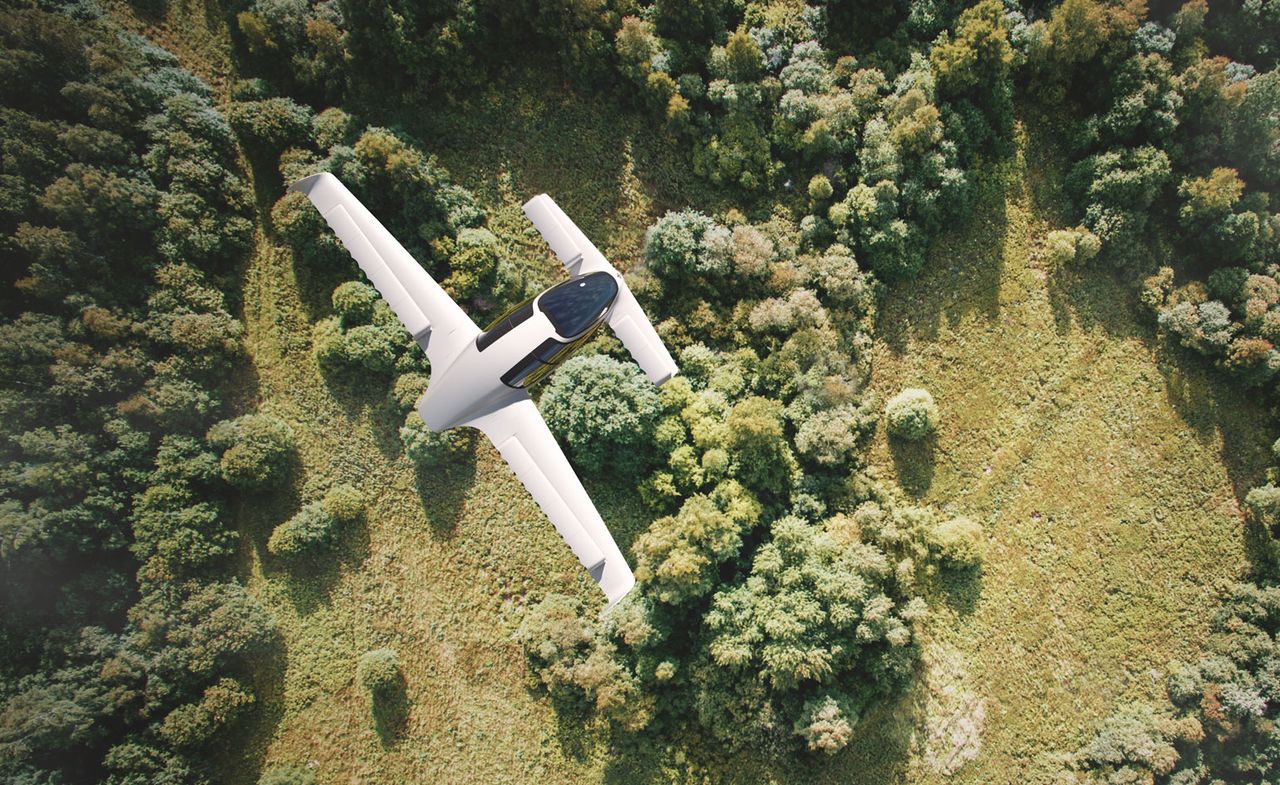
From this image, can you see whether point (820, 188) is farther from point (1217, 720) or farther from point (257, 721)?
point (257, 721)

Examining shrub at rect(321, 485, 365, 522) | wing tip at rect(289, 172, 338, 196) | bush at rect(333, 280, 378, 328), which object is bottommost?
shrub at rect(321, 485, 365, 522)

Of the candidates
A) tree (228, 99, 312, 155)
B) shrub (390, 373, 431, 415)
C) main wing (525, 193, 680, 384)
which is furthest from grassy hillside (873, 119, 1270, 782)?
tree (228, 99, 312, 155)

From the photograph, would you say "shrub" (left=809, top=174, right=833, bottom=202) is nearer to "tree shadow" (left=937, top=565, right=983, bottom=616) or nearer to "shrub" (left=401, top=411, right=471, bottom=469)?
"tree shadow" (left=937, top=565, right=983, bottom=616)

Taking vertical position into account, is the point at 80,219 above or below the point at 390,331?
above

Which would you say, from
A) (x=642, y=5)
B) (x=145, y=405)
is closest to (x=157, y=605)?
(x=145, y=405)

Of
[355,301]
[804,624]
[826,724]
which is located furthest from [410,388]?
[826,724]

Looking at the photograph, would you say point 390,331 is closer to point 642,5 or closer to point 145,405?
point 145,405

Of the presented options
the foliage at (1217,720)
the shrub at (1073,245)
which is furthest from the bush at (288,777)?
the shrub at (1073,245)
